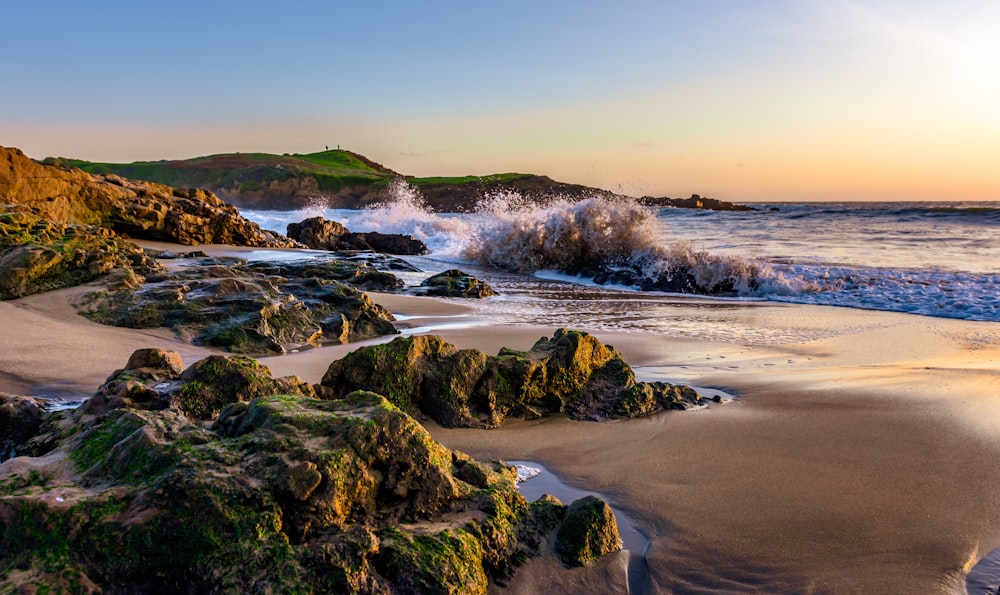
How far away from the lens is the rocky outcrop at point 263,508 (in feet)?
5.51

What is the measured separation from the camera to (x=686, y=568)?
2.27 m

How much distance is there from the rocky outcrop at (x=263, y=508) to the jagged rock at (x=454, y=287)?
6903 mm

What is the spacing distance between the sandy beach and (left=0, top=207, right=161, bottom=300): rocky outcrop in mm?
240

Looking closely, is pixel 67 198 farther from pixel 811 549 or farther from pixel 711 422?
pixel 811 549

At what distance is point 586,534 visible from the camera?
87.7 inches

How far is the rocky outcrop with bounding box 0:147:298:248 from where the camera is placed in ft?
36.2

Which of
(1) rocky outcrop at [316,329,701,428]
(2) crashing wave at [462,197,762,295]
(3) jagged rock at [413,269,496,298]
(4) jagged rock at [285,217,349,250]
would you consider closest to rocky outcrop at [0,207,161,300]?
(1) rocky outcrop at [316,329,701,428]

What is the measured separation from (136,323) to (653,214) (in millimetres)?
10886

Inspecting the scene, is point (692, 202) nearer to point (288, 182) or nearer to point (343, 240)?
point (288, 182)

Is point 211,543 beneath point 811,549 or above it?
above

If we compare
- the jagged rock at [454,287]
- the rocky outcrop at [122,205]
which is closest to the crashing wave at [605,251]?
the jagged rock at [454,287]

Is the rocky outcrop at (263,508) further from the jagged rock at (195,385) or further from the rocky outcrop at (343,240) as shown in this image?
the rocky outcrop at (343,240)

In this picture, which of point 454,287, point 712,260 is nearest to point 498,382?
point 454,287

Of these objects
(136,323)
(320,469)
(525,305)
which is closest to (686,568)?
(320,469)
